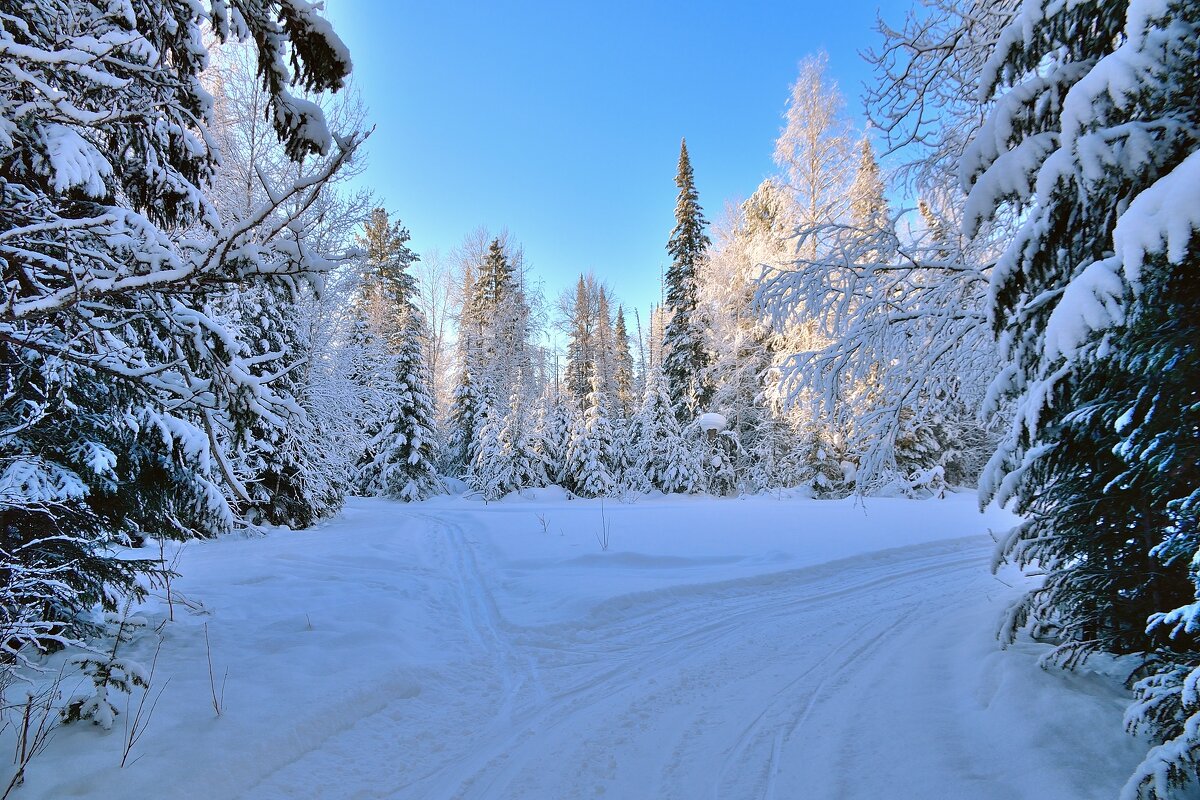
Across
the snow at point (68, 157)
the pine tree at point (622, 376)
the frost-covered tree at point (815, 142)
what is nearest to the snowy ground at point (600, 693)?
the snow at point (68, 157)

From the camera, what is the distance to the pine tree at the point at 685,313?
22.2m

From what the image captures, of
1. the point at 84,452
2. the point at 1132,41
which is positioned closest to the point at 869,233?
the point at 1132,41

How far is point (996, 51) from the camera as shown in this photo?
9.04 feet

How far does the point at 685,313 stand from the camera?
74.0 ft

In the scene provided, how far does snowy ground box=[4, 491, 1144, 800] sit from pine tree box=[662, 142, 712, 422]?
1531 cm

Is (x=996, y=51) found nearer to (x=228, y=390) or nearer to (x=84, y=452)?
(x=228, y=390)

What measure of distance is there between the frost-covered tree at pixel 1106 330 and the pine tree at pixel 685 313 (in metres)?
18.5

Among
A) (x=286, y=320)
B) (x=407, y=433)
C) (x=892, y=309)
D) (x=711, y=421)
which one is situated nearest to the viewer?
(x=892, y=309)

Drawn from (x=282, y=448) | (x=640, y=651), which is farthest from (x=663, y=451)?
(x=640, y=651)

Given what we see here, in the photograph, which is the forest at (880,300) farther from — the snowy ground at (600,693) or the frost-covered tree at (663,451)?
the frost-covered tree at (663,451)

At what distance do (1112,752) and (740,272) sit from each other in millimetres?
17133

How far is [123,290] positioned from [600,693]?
3.48 metres

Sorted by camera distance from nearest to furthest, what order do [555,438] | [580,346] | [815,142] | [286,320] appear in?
[286,320] < [815,142] < [555,438] < [580,346]

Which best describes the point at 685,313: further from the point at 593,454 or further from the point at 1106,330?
the point at 1106,330
